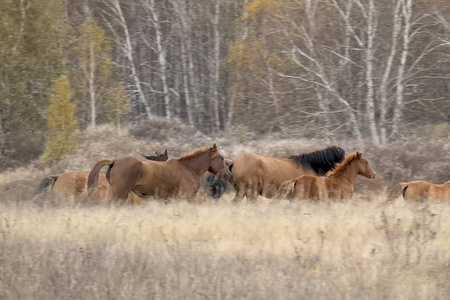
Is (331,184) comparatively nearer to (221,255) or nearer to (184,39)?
(221,255)

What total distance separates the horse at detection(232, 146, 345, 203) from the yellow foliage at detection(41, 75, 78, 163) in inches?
530

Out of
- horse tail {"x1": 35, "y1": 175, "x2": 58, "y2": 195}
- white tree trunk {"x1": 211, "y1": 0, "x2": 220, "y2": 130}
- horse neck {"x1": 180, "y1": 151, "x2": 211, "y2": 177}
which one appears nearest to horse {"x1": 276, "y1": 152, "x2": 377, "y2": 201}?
horse neck {"x1": 180, "y1": 151, "x2": 211, "y2": 177}

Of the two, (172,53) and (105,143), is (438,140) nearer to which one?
(105,143)

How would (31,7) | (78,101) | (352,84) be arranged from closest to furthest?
(31,7), (352,84), (78,101)

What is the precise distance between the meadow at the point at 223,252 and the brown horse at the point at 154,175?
3.63ft

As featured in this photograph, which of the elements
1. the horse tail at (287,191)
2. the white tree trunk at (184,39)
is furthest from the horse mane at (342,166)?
the white tree trunk at (184,39)

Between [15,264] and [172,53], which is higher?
[172,53]

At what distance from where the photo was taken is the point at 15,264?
23.5 feet

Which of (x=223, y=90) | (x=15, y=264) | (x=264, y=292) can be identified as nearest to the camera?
(x=264, y=292)

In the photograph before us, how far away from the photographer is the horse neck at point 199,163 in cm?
1496

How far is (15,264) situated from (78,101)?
32373 millimetres

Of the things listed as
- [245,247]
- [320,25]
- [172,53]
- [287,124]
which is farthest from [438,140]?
[172,53]

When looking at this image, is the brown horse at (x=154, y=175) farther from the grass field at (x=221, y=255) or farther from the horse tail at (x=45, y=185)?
the grass field at (x=221, y=255)

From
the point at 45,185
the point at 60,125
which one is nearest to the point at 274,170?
the point at 45,185
